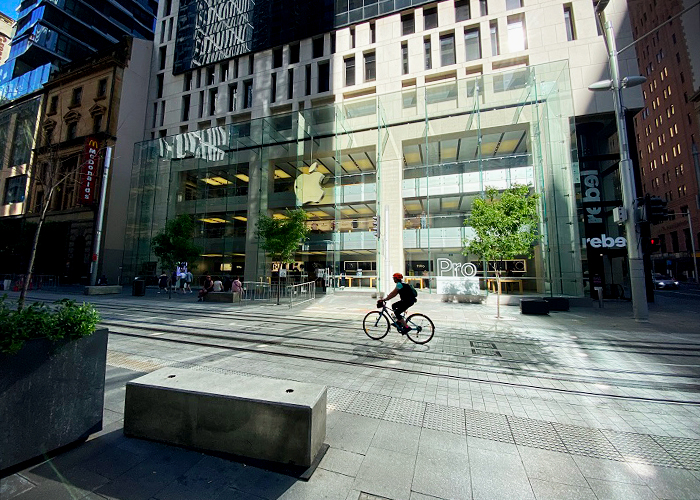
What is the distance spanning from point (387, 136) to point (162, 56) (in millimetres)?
34454

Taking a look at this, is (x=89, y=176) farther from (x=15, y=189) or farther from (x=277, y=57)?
(x=277, y=57)

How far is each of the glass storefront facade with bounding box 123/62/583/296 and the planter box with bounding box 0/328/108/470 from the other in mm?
17601

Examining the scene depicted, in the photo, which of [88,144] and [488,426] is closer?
[488,426]

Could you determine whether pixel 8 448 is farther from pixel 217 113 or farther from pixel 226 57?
pixel 226 57

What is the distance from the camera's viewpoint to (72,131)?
116 ft

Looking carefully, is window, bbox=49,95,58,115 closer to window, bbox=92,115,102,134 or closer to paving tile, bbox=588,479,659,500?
window, bbox=92,115,102,134

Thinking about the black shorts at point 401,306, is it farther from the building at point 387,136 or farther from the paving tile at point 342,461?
the building at point 387,136

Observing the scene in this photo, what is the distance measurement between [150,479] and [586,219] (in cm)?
2659

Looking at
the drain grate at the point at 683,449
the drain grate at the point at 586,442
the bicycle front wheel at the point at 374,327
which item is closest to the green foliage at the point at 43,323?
the drain grate at the point at 586,442

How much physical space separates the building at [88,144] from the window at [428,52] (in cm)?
3243

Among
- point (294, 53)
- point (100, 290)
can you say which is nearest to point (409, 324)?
Answer: point (100, 290)

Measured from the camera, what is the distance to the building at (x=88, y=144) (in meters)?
31.4

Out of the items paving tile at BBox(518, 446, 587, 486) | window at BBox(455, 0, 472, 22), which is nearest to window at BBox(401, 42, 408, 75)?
window at BBox(455, 0, 472, 22)

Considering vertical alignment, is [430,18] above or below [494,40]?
above
